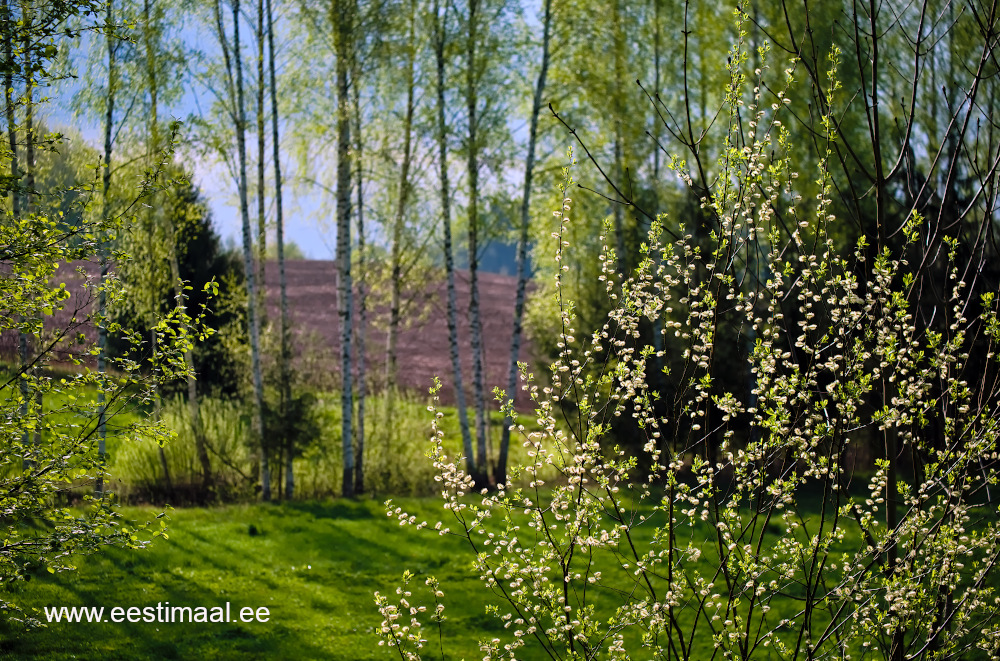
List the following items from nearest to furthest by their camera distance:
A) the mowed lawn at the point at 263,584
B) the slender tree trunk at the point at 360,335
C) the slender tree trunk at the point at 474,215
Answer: the mowed lawn at the point at 263,584
the slender tree trunk at the point at 360,335
the slender tree trunk at the point at 474,215

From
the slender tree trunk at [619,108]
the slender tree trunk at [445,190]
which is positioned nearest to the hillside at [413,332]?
the slender tree trunk at [445,190]

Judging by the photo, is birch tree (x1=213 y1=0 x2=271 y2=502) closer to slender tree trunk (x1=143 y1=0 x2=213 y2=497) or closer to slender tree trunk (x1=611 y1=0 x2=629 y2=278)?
slender tree trunk (x1=143 y1=0 x2=213 y2=497)

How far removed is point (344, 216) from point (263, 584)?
6427 millimetres

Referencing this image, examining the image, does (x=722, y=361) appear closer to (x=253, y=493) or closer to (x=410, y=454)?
(x=410, y=454)

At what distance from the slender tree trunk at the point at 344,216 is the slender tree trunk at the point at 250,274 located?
51.1 inches

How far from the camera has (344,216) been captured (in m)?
13.7

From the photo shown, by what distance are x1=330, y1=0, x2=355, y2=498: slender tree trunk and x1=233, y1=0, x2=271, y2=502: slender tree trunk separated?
1.30 meters

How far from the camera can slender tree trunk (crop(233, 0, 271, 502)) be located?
41.8ft

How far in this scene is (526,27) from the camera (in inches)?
640

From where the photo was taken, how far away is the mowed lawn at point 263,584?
7488mm

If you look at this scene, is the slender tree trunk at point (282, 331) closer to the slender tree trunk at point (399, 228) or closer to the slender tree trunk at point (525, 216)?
the slender tree trunk at point (399, 228)

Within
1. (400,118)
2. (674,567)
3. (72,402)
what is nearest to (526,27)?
(400,118)

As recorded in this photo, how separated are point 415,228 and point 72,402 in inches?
457

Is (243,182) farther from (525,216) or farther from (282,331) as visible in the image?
(525,216)
